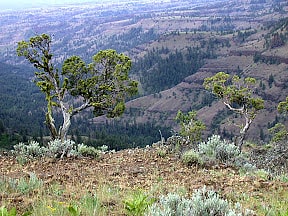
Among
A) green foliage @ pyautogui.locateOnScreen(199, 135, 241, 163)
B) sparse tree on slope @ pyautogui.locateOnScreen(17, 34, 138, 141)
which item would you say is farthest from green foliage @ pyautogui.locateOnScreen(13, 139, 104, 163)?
green foliage @ pyautogui.locateOnScreen(199, 135, 241, 163)

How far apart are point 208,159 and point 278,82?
139368 mm

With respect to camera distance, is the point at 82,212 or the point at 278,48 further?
the point at 278,48

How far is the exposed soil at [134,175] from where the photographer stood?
7551 mm

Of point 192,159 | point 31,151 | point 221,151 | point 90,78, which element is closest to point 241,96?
point 90,78

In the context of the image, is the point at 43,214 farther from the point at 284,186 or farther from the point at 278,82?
the point at 278,82

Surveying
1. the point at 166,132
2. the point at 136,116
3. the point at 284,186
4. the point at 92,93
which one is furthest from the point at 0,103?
the point at 284,186

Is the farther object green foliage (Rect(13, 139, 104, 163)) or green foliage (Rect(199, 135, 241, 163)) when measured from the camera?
green foliage (Rect(13, 139, 104, 163))

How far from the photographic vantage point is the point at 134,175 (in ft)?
30.3

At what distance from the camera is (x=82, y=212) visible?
17.7 feet

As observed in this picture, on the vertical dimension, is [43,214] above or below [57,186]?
above

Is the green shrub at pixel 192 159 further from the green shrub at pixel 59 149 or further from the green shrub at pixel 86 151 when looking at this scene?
the green shrub at pixel 59 149

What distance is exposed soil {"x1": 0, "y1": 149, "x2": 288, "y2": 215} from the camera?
7.55 meters

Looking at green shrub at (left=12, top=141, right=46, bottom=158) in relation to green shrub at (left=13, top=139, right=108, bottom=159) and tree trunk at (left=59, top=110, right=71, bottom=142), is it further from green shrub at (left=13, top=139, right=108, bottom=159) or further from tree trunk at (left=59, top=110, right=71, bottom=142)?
tree trunk at (left=59, top=110, right=71, bottom=142)

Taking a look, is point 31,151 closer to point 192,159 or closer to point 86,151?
point 86,151
